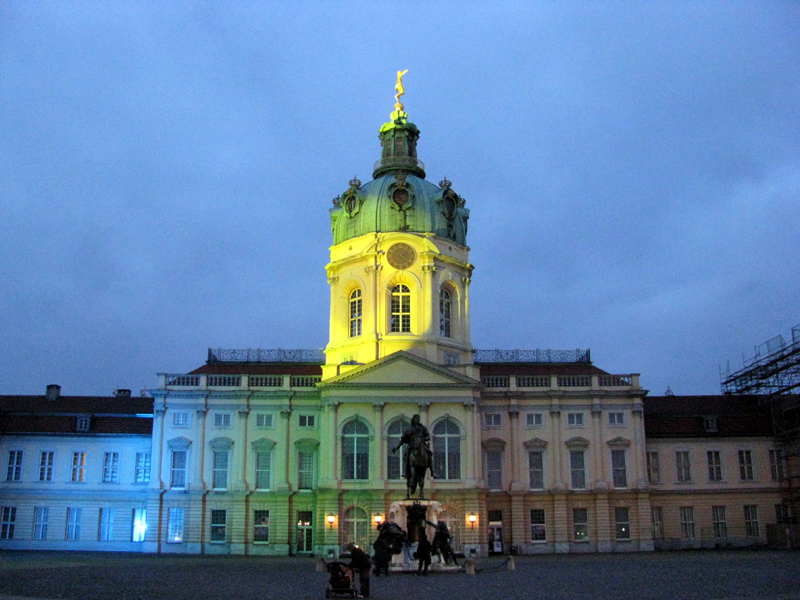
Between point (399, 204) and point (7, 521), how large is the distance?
34.9 meters

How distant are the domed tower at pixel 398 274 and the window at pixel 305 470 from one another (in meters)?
5.72

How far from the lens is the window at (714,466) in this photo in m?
62.8

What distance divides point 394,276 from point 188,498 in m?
20.3

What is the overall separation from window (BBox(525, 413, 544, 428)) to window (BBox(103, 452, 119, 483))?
2863cm

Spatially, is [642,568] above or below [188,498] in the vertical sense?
below

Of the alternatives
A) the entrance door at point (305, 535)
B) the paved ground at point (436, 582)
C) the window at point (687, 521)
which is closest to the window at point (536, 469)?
the window at point (687, 521)

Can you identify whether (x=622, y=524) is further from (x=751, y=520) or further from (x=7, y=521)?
(x=7, y=521)

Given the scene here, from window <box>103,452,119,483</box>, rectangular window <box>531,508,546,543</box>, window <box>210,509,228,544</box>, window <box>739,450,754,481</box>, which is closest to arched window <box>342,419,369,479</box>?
window <box>210,509,228,544</box>

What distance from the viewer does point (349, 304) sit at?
208 ft

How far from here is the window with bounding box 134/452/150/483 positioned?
2421 inches

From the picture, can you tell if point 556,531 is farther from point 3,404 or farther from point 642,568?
point 3,404

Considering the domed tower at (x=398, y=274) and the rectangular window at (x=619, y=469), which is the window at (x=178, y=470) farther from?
the rectangular window at (x=619, y=469)

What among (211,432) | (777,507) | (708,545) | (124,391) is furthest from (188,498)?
(777,507)

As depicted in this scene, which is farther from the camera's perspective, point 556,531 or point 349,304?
point 349,304
